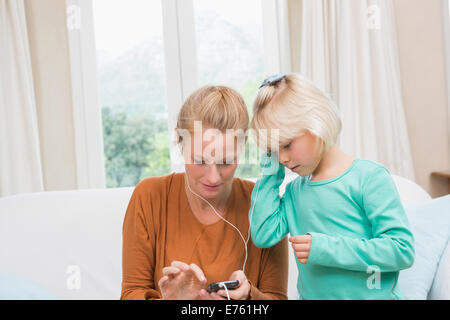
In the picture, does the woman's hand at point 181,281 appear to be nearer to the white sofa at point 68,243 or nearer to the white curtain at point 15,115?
the white sofa at point 68,243

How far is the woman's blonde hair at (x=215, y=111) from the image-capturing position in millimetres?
1248

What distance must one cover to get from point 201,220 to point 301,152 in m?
0.42

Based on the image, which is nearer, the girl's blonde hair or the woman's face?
the girl's blonde hair

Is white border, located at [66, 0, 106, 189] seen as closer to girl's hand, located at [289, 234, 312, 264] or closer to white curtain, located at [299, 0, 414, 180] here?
white curtain, located at [299, 0, 414, 180]

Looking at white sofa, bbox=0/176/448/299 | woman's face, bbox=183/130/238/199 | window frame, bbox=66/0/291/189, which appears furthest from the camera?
window frame, bbox=66/0/291/189

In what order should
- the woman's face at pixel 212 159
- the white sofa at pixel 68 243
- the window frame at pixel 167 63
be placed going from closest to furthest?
1. the woman's face at pixel 212 159
2. the white sofa at pixel 68 243
3. the window frame at pixel 167 63

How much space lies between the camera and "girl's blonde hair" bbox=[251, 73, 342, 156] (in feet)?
3.70

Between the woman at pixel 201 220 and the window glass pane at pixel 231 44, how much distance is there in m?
1.66

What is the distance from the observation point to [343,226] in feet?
3.72

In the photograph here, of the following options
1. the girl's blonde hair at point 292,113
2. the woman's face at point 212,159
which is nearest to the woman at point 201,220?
the woman's face at point 212,159

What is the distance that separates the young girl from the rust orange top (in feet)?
0.50

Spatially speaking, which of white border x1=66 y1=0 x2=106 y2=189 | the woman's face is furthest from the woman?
white border x1=66 y1=0 x2=106 y2=189

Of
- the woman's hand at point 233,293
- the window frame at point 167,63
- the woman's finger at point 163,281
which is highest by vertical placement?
the window frame at point 167,63
